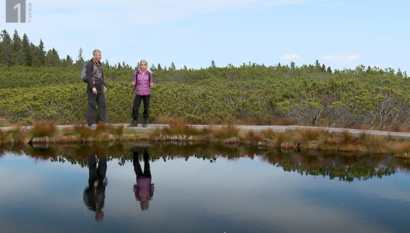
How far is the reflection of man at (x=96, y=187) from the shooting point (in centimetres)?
480

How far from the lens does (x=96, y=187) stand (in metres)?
5.73

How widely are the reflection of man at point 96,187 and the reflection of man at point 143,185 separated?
45 centimetres

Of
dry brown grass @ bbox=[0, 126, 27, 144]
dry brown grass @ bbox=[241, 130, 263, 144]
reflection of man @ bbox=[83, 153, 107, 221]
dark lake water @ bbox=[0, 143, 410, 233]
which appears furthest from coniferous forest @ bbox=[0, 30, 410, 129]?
reflection of man @ bbox=[83, 153, 107, 221]

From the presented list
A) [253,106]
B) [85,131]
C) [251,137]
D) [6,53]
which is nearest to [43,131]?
[85,131]

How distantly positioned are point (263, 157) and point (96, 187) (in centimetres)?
356

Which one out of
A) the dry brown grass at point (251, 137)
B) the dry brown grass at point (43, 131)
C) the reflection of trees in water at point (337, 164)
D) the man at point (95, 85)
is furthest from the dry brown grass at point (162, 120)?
the reflection of trees in water at point (337, 164)

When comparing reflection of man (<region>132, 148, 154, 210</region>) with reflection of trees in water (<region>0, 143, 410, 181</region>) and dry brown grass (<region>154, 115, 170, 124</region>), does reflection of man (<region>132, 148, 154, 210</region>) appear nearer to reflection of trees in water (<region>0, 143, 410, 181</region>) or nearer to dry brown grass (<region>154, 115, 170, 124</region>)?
reflection of trees in water (<region>0, 143, 410, 181</region>)

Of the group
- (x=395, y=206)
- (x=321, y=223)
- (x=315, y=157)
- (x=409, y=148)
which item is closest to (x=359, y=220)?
(x=321, y=223)

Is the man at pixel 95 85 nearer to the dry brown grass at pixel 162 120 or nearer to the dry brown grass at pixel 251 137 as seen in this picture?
the dry brown grass at pixel 162 120

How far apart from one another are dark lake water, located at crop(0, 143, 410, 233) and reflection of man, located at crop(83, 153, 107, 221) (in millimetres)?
13

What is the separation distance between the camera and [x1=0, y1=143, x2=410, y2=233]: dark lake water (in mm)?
4312

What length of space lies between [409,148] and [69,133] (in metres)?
7.23

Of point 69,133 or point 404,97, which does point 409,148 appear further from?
point 69,133

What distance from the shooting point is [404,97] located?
11531 mm
